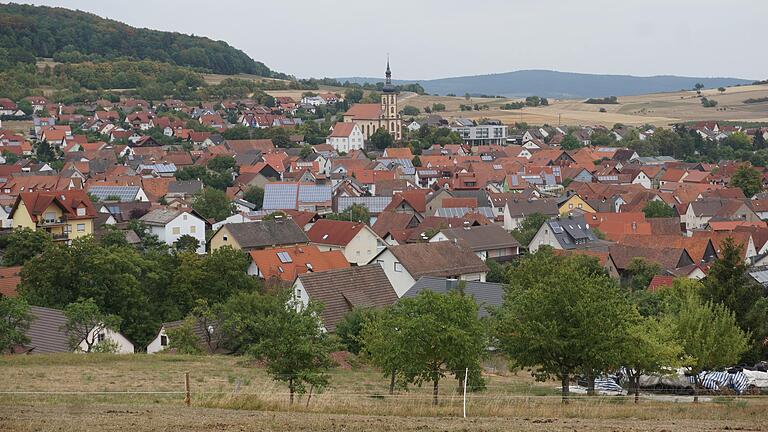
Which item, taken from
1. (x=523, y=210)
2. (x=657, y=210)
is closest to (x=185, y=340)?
(x=523, y=210)

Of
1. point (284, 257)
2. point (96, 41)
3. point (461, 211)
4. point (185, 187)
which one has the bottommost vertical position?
point (461, 211)

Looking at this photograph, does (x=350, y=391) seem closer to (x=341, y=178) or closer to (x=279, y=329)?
(x=279, y=329)

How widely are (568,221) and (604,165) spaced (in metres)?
44.3

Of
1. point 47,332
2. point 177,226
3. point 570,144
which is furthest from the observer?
point 570,144

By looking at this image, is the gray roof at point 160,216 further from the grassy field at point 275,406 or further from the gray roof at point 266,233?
the grassy field at point 275,406

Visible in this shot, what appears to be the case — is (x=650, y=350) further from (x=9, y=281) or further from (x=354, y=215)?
(x=354, y=215)

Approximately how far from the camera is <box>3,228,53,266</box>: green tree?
Answer: 39.4 metres

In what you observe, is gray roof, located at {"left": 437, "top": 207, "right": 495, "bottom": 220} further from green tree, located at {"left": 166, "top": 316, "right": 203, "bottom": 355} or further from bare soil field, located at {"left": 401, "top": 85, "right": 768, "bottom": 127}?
bare soil field, located at {"left": 401, "top": 85, "right": 768, "bottom": 127}

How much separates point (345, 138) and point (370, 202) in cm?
4420

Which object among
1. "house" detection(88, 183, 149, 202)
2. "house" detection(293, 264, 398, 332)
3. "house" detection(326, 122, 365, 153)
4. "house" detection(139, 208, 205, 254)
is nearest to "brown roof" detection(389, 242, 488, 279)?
"house" detection(293, 264, 398, 332)

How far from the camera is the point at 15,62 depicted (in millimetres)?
144125

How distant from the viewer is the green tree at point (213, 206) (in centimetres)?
5716

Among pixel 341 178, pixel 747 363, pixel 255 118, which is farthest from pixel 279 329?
pixel 255 118

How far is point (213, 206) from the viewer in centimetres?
5803
